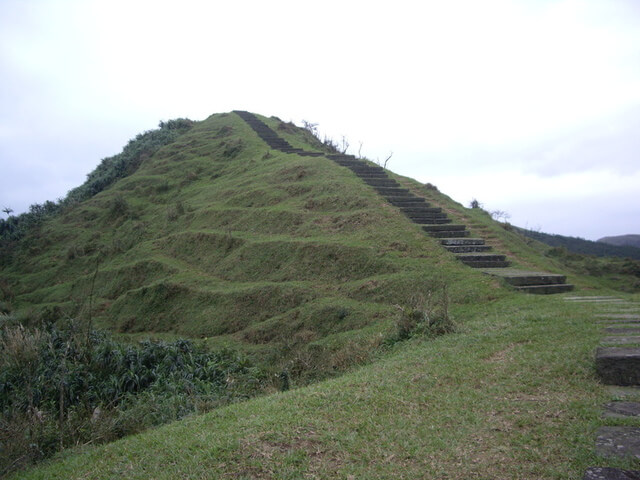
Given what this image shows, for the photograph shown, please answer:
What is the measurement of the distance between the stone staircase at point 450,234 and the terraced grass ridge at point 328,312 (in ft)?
0.25

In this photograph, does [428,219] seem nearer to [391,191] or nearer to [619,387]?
[391,191]

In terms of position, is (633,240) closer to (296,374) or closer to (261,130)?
(261,130)

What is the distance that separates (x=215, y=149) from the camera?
28922mm

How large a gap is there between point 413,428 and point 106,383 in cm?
567

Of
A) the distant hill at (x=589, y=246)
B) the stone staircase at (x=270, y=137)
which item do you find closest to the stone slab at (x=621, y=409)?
the stone staircase at (x=270, y=137)

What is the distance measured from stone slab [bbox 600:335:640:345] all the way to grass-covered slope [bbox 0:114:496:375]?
11.1ft

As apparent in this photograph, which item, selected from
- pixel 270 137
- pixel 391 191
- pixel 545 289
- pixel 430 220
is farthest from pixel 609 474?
pixel 270 137

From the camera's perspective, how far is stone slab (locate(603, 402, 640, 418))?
3.74m

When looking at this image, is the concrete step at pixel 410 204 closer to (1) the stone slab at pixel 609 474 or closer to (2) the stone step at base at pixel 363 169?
(2) the stone step at base at pixel 363 169

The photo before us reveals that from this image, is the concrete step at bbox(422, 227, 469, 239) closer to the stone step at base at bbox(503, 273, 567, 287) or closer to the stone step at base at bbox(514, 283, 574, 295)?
the stone step at base at bbox(503, 273, 567, 287)

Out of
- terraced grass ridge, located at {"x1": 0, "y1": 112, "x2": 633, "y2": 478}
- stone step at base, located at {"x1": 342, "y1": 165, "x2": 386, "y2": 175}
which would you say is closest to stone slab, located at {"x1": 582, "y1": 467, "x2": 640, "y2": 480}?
terraced grass ridge, located at {"x1": 0, "y1": 112, "x2": 633, "y2": 478}

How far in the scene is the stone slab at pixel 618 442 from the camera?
3184mm

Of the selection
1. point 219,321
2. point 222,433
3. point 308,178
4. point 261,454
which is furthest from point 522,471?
point 308,178

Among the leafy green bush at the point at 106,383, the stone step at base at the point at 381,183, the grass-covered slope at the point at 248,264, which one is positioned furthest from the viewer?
the stone step at base at the point at 381,183
